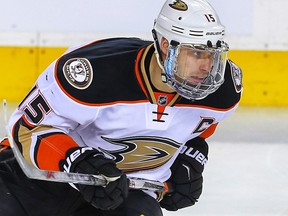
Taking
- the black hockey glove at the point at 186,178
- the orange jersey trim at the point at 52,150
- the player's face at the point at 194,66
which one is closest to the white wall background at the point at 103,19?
the black hockey glove at the point at 186,178

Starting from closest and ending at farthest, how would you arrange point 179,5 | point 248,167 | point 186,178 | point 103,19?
point 179,5, point 186,178, point 248,167, point 103,19

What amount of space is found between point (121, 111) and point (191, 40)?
0.27 meters

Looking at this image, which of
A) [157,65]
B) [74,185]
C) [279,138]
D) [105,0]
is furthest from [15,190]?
[105,0]

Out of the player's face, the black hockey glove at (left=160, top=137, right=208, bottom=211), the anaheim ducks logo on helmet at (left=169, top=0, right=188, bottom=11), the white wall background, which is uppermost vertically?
the anaheim ducks logo on helmet at (left=169, top=0, right=188, bottom=11)

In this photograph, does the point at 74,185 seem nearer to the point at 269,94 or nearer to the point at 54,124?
the point at 54,124

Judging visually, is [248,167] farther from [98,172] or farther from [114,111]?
[98,172]

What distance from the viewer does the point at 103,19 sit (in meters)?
4.91

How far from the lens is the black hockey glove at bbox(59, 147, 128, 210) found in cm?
229

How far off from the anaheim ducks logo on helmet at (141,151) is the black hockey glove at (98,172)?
0.79 feet

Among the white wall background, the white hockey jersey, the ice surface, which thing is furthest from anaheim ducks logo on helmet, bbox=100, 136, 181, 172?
the white wall background

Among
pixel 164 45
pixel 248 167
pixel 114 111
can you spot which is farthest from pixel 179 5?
pixel 248 167

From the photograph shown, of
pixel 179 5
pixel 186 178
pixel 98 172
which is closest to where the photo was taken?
pixel 98 172

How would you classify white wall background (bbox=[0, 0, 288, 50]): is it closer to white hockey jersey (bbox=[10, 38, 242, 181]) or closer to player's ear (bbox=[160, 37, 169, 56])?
white hockey jersey (bbox=[10, 38, 242, 181])

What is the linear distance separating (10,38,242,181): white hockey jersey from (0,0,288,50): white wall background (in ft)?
7.19
